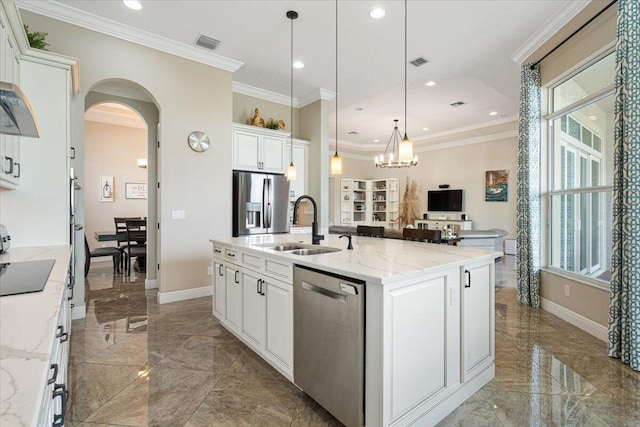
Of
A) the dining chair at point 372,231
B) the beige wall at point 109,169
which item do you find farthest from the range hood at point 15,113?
the beige wall at point 109,169

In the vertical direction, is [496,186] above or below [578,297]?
above

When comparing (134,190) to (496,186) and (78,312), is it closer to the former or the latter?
(78,312)

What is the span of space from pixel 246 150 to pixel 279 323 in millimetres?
3407

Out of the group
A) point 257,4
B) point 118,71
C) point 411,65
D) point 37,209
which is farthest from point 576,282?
point 118,71

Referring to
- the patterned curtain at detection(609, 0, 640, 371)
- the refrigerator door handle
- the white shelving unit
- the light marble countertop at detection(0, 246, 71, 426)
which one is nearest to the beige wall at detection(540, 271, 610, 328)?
the patterned curtain at detection(609, 0, 640, 371)

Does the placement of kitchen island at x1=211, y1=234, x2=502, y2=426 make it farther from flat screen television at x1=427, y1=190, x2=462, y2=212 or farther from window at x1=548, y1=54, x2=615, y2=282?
flat screen television at x1=427, y1=190, x2=462, y2=212

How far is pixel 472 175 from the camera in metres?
8.87

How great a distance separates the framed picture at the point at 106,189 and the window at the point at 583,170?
8.08 meters

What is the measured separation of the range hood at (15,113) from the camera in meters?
1.10

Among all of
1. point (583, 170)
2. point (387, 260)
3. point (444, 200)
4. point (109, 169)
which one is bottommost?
point (387, 260)

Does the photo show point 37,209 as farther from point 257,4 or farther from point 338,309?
point 257,4

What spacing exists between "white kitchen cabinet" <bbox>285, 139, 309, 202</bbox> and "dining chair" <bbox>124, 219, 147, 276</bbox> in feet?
9.20

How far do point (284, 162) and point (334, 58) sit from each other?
6.10ft

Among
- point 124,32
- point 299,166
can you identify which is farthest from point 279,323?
point 299,166
